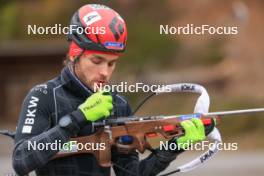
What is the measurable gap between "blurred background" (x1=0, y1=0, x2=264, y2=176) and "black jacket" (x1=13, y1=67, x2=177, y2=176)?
1066 cm

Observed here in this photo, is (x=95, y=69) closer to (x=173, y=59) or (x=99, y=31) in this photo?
(x=99, y=31)

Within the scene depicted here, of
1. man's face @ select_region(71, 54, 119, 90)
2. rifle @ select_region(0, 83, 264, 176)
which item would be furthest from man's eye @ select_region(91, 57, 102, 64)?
rifle @ select_region(0, 83, 264, 176)

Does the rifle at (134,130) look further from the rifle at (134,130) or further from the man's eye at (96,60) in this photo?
the man's eye at (96,60)

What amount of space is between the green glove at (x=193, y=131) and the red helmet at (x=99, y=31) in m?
0.47

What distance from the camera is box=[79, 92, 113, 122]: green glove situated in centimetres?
371

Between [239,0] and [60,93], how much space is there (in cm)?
3333

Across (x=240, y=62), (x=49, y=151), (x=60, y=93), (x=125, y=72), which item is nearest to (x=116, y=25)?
(x=60, y=93)

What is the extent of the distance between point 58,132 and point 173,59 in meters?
29.6

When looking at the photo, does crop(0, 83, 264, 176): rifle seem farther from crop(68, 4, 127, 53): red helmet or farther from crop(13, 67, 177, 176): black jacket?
crop(68, 4, 127, 53): red helmet

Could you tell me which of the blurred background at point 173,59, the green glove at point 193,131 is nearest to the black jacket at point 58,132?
the green glove at point 193,131

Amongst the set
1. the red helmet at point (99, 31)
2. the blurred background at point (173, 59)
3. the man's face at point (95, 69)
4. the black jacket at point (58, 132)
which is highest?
the blurred background at point (173, 59)

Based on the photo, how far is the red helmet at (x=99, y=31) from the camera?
3893 mm

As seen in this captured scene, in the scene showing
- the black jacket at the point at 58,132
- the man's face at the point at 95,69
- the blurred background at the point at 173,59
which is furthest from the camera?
the blurred background at the point at 173,59

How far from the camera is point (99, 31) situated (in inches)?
155
